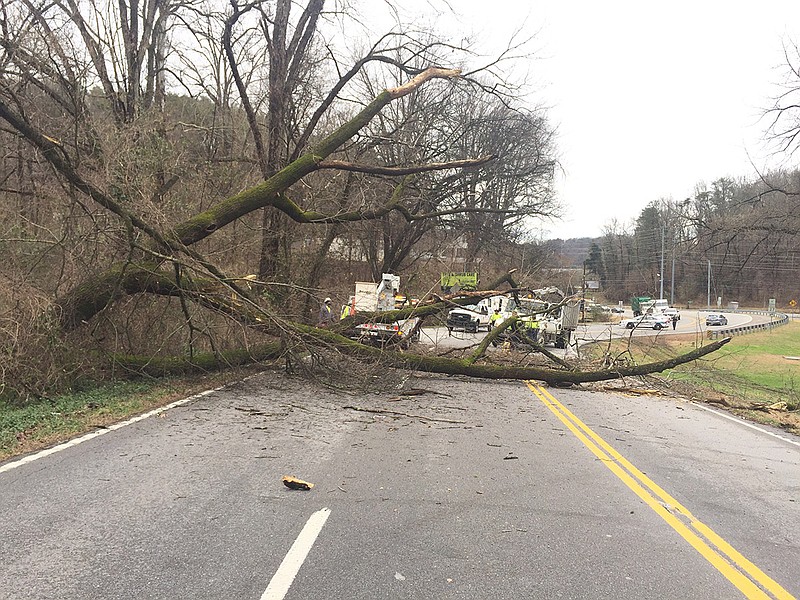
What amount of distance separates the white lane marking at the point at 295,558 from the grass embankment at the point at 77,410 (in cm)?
350

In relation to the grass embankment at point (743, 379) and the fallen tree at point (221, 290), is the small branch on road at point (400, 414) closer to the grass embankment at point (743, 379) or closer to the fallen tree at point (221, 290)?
the fallen tree at point (221, 290)

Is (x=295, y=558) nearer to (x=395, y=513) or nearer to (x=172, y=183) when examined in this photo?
(x=395, y=513)

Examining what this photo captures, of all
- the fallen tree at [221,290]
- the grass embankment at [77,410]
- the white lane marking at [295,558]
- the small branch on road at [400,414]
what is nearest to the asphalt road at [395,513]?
the white lane marking at [295,558]

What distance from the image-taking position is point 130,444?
6738mm

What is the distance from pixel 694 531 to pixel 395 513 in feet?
7.62

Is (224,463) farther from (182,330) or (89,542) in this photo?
(182,330)

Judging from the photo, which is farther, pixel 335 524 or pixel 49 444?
pixel 49 444

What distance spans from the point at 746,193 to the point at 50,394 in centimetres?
1976

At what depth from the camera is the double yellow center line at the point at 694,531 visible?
3787mm

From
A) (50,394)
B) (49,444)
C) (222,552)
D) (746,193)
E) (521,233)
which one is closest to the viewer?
(222,552)

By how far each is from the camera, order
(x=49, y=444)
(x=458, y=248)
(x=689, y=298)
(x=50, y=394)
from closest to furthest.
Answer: (x=49, y=444) → (x=50, y=394) → (x=458, y=248) → (x=689, y=298)

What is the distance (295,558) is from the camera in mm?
3920

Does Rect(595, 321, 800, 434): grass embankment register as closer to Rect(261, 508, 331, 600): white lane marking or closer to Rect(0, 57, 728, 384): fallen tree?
Rect(0, 57, 728, 384): fallen tree

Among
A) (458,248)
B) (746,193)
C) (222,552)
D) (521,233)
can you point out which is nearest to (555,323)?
(746,193)
